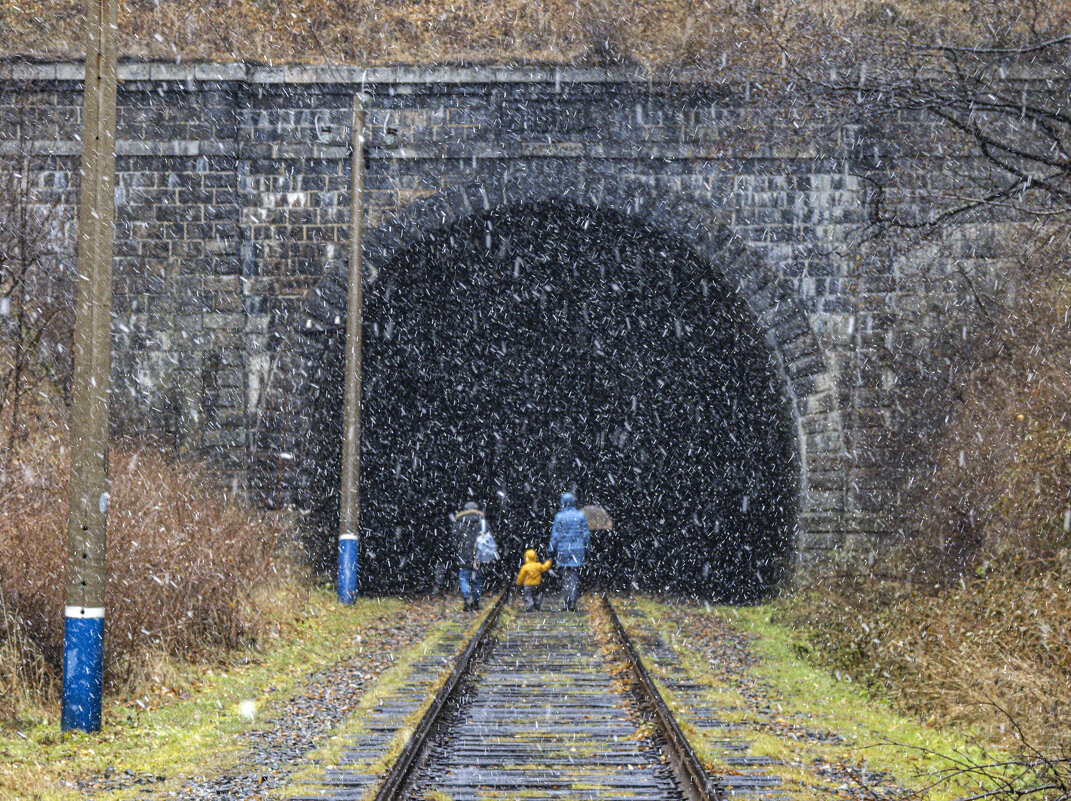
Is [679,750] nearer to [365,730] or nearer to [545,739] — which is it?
[545,739]

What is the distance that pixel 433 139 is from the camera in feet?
59.7

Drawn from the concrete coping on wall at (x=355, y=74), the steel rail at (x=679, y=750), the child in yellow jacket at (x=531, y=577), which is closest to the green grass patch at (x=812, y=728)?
the steel rail at (x=679, y=750)

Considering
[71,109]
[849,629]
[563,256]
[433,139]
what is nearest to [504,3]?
[433,139]

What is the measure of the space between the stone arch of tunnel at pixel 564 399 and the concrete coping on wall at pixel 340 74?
5.78 feet

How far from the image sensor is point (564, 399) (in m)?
31.0

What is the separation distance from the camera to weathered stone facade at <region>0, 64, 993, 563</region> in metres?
17.8

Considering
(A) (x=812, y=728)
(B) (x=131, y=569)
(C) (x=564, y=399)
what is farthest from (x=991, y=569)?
(C) (x=564, y=399)

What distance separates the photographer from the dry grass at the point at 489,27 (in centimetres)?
1800

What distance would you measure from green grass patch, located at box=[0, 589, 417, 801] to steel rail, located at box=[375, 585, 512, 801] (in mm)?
1193

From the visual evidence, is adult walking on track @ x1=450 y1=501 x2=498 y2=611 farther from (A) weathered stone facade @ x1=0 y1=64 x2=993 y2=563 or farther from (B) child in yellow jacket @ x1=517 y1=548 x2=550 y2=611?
(A) weathered stone facade @ x1=0 y1=64 x2=993 y2=563

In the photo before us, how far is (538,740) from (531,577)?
9.52 meters

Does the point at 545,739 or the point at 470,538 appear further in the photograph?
the point at 470,538

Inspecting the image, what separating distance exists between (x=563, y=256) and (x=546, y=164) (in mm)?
4798

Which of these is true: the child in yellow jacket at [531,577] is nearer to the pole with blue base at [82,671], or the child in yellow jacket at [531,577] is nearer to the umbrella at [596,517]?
the umbrella at [596,517]
